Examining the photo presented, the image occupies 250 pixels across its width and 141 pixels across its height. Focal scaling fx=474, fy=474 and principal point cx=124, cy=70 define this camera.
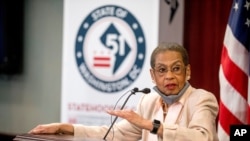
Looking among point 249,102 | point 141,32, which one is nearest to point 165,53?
point 249,102

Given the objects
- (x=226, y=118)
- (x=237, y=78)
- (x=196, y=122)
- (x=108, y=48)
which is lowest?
(x=226, y=118)

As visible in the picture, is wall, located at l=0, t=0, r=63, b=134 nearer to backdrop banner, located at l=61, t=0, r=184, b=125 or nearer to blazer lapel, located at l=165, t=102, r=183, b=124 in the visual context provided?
backdrop banner, located at l=61, t=0, r=184, b=125

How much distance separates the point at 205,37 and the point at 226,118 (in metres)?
1.11

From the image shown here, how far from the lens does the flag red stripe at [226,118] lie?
285cm

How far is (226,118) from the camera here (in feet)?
9.38

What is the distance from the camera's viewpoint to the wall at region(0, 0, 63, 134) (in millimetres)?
4598

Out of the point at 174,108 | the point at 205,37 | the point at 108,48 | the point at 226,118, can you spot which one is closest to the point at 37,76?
the point at 108,48

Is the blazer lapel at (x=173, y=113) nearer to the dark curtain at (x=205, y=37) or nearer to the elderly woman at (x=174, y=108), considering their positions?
the elderly woman at (x=174, y=108)

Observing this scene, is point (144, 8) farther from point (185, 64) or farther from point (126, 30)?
point (185, 64)

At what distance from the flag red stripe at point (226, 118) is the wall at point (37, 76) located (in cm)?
211

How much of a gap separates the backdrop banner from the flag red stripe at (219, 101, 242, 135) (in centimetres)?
74

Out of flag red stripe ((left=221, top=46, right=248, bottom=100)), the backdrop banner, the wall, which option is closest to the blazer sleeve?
flag red stripe ((left=221, top=46, right=248, bottom=100))

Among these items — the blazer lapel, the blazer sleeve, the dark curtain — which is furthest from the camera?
the dark curtain

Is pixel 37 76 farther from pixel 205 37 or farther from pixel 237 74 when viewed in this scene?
pixel 237 74
